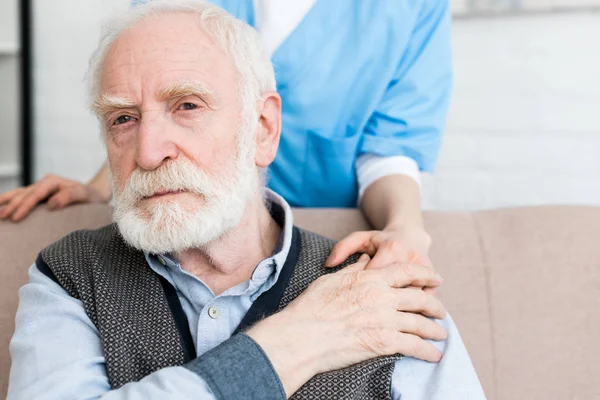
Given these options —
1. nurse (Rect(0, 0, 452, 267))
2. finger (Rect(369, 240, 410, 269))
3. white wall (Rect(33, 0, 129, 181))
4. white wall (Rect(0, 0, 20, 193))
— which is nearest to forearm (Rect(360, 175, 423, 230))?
nurse (Rect(0, 0, 452, 267))

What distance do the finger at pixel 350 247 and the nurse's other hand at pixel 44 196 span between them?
0.64 metres

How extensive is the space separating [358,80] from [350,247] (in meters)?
0.51

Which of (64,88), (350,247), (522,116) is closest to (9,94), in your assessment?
(64,88)

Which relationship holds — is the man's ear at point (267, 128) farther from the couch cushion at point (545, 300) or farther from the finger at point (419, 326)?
the couch cushion at point (545, 300)

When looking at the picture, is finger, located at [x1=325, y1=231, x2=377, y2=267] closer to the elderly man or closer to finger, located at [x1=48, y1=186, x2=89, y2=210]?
the elderly man

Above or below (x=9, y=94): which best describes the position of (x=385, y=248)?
above

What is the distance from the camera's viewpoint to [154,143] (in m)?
1.14

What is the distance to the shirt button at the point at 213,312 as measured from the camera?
3.92ft

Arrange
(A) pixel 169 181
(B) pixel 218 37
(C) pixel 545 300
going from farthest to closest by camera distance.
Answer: (C) pixel 545 300 → (B) pixel 218 37 → (A) pixel 169 181

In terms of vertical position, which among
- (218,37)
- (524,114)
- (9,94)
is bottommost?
(9,94)


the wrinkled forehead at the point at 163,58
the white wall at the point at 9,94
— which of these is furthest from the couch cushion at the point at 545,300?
the white wall at the point at 9,94

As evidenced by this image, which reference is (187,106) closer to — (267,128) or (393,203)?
→ (267,128)

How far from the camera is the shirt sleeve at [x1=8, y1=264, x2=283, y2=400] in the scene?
99 cm

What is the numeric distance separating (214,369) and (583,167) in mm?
1599
